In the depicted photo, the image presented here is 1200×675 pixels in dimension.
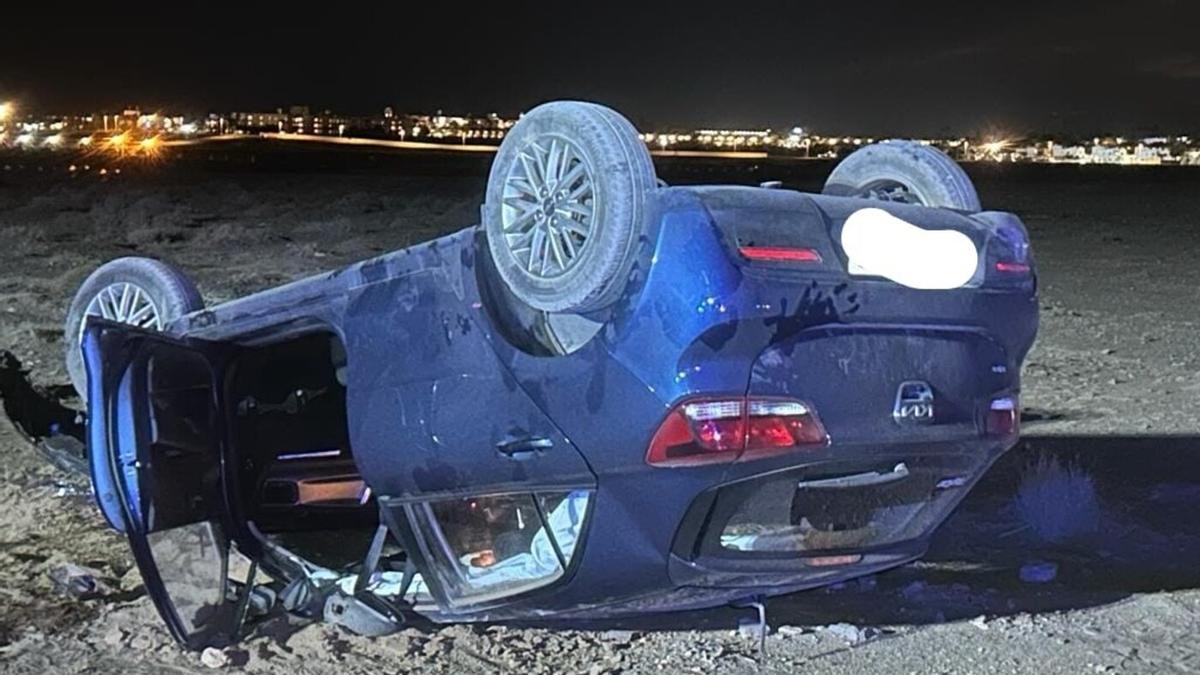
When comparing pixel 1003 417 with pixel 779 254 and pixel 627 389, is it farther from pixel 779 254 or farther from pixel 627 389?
pixel 627 389

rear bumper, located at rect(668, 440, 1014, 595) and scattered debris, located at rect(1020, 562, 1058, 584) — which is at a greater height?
rear bumper, located at rect(668, 440, 1014, 595)

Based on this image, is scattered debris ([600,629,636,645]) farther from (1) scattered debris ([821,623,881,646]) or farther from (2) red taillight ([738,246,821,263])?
(2) red taillight ([738,246,821,263])

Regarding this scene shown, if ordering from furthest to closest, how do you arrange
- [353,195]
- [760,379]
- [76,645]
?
[353,195] < [76,645] < [760,379]

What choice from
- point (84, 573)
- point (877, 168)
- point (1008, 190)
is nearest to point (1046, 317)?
point (877, 168)

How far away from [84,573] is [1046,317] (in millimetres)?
10765

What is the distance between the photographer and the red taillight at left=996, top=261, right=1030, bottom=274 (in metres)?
3.96

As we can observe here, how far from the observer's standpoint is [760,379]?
137 inches

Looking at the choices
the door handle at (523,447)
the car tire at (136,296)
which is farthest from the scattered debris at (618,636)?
the car tire at (136,296)

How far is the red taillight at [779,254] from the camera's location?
11.4 feet

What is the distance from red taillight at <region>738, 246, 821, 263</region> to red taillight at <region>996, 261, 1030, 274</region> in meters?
0.70

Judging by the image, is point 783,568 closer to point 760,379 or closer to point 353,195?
point 760,379

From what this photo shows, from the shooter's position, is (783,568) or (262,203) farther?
(262,203)

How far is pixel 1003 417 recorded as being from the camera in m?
4.00

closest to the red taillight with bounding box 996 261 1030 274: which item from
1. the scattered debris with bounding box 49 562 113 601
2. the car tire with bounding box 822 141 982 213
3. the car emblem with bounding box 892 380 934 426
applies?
the car tire with bounding box 822 141 982 213
